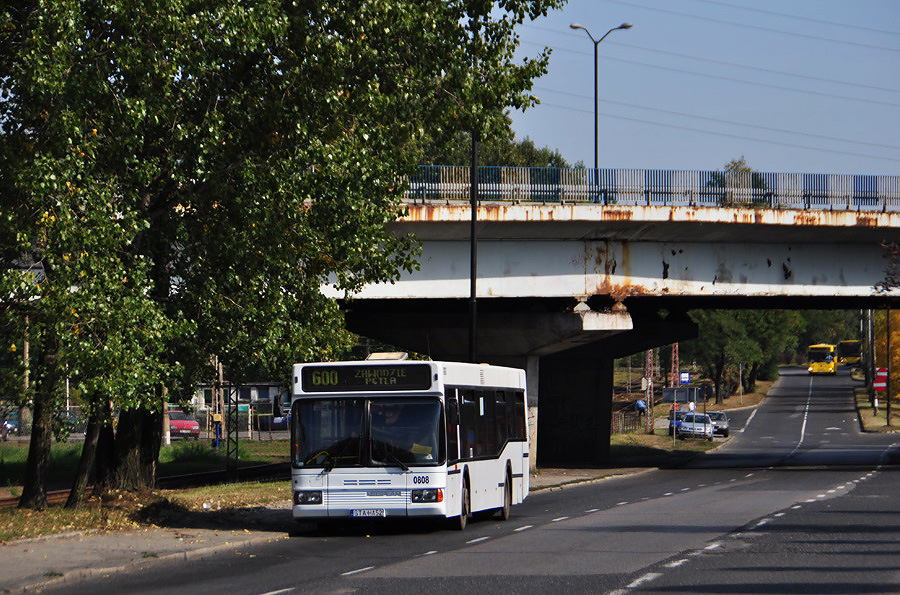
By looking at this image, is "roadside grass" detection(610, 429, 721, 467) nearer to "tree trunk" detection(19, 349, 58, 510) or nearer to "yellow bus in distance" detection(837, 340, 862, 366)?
"tree trunk" detection(19, 349, 58, 510)

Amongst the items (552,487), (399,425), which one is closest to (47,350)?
(399,425)

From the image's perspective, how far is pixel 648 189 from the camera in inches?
1368

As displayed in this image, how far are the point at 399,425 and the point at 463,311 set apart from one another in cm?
2268

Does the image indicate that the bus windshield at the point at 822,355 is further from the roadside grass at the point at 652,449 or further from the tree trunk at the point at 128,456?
the tree trunk at the point at 128,456

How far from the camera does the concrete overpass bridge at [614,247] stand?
34.1 m

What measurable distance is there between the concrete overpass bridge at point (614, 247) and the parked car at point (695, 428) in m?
29.8

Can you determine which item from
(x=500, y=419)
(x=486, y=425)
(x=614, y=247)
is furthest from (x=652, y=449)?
(x=486, y=425)

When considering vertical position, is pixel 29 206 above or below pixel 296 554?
above

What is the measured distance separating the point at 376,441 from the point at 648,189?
19.0 meters

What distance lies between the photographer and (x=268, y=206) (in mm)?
19469

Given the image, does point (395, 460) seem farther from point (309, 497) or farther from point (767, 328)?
point (767, 328)

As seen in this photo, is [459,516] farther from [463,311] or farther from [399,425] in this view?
[463,311]

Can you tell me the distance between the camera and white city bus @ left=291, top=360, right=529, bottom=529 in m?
17.5

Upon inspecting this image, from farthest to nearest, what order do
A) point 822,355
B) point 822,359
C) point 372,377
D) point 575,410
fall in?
point 822,359, point 822,355, point 575,410, point 372,377
